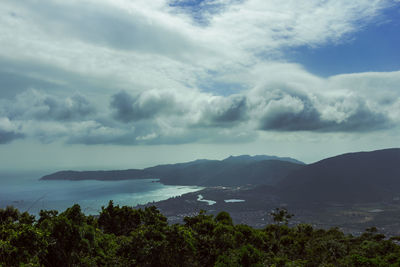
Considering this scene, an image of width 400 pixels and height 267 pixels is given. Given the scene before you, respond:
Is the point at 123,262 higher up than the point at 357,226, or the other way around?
the point at 123,262

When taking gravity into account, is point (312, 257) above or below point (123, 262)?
below

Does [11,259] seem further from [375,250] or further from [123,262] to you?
[375,250]

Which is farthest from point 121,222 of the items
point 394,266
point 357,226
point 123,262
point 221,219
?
point 357,226

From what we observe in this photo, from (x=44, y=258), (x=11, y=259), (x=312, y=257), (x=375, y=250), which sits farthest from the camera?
(x=375, y=250)

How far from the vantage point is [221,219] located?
52.6 m

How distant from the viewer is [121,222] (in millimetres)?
50812

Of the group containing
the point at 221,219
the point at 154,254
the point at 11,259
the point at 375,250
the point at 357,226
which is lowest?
the point at 357,226

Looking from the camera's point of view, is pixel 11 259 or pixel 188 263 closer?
pixel 11 259

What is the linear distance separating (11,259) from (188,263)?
14177mm

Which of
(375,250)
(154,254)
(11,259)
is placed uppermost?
(11,259)

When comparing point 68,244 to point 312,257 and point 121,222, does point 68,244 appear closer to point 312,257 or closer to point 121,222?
point 121,222

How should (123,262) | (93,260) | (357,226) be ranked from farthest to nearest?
(357,226)
(123,262)
(93,260)

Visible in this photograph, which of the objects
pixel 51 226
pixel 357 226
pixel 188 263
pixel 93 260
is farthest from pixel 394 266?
pixel 357 226

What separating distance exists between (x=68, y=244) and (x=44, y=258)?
8.14 feet
